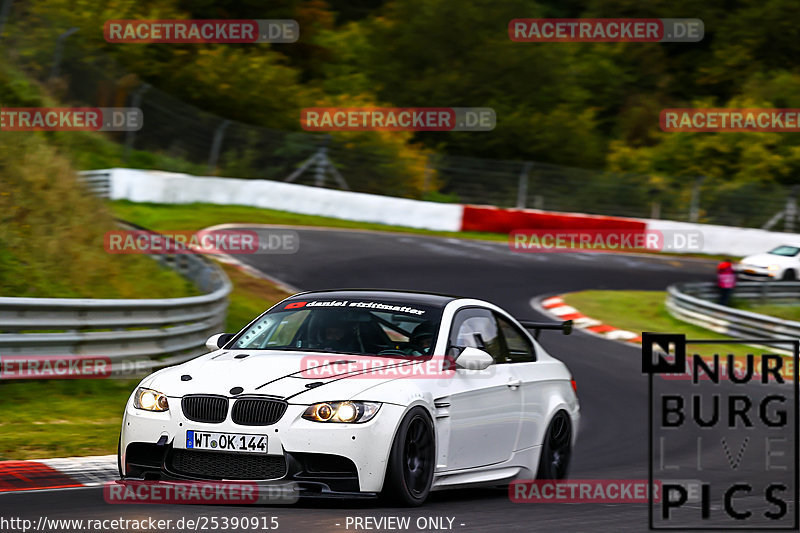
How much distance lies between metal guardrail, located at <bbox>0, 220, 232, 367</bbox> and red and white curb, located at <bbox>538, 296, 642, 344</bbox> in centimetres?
778

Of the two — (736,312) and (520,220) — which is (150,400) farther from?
(520,220)

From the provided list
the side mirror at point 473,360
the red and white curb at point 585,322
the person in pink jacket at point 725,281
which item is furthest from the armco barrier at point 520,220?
the side mirror at point 473,360

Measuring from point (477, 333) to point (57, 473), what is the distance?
2936 mm

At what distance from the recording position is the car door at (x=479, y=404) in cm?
749

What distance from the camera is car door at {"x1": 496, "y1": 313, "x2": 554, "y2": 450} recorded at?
27.7 ft

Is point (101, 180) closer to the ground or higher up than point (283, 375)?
higher up

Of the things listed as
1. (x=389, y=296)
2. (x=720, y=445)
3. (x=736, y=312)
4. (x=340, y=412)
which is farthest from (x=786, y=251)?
(x=340, y=412)

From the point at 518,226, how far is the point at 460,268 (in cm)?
850

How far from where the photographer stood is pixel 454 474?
751 centimetres

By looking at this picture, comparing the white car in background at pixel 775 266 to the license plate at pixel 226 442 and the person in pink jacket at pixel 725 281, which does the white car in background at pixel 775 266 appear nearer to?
the person in pink jacket at pixel 725 281

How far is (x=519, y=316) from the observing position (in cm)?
2120

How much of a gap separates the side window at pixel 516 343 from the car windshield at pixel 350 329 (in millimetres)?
867

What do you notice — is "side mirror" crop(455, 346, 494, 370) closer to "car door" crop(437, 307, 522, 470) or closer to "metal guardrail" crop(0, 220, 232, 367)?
"car door" crop(437, 307, 522, 470)

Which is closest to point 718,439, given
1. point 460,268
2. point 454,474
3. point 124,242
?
point 454,474
